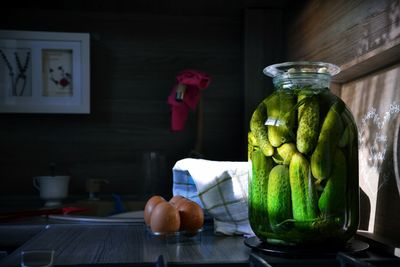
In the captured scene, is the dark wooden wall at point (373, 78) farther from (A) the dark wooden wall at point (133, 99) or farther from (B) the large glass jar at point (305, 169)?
(A) the dark wooden wall at point (133, 99)

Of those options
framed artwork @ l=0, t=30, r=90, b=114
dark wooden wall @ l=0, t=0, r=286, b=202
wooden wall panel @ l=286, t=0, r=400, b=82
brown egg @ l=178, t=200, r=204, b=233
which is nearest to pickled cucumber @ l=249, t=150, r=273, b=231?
brown egg @ l=178, t=200, r=204, b=233

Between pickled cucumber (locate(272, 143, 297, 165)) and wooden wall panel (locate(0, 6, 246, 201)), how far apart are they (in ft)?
3.02

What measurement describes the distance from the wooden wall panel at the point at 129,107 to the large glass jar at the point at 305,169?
0.90m

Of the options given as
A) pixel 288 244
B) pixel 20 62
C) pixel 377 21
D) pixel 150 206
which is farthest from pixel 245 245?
pixel 20 62

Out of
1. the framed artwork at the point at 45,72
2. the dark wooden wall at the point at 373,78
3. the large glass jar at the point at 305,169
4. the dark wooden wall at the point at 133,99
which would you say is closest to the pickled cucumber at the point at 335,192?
the large glass jar at the point at 305,169

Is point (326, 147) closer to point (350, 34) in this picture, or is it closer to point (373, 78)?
point (373, 78)

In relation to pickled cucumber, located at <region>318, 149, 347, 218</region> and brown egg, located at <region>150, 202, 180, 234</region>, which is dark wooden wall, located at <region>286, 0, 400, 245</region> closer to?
pickled cucumber, located at <region>318, 149, 347, 218</region>

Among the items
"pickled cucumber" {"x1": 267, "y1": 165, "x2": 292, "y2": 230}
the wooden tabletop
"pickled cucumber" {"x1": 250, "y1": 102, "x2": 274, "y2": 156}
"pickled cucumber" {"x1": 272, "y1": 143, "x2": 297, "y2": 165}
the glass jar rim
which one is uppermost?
the glass jar rim

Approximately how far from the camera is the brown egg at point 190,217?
834mm

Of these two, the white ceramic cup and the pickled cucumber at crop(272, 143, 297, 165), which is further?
the white ceramic cup

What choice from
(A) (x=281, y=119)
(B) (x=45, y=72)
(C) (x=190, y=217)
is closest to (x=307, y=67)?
(A) (x=281, y=119)

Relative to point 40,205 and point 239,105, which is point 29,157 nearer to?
point 40,205

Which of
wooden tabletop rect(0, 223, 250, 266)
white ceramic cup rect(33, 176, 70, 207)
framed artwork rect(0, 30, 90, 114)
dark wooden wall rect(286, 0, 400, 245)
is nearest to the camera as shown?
wooden tabletop rect(0, 223, 250, 266)

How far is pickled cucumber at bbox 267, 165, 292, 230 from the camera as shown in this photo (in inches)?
27.3
